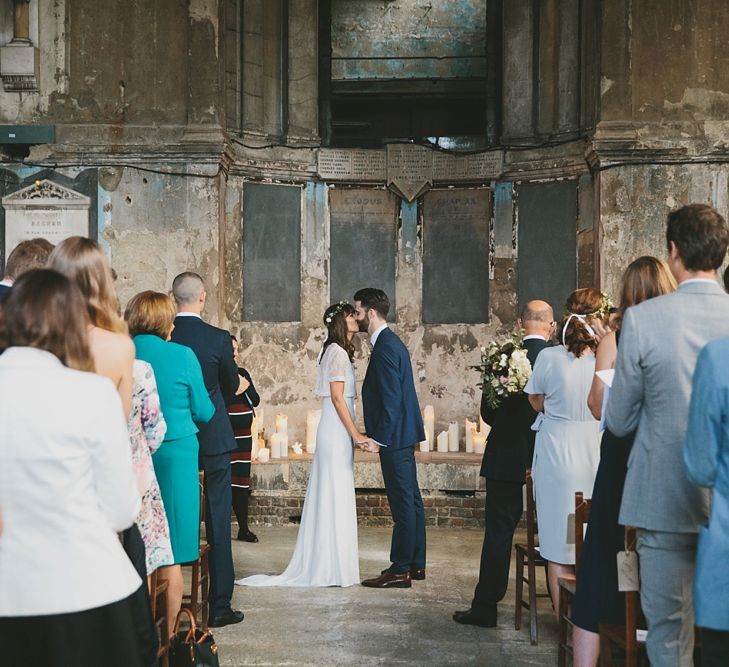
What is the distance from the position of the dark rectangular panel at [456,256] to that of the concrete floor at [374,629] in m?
4.10

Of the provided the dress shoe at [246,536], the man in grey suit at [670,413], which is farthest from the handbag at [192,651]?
the dress shoe at [246,536]

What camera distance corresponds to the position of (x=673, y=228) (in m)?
3.20

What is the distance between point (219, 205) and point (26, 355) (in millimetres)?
7475

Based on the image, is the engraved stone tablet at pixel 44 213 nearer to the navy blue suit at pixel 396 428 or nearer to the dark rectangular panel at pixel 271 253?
the dark rectangular panel at pixel 271 253

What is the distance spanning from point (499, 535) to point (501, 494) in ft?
0.70

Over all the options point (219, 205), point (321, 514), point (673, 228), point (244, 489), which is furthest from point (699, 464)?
point (219, 205)

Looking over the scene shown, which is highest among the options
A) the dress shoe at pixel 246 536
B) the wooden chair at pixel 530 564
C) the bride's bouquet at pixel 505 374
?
the bride's bouquet at pixel 505 374

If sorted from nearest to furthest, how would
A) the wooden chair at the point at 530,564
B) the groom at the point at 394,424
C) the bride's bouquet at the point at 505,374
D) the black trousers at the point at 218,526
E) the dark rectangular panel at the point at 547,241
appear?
the wooden chair at the point at 530,564 → the bride's bouquet at the point at 505,374 → the black trousers at the point at 218,526 → the groom at the point at 394,424 → the dark rectangular panel at the point at 547,241

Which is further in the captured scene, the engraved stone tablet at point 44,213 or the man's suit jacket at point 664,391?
the engraved stone tablet at point 44,213

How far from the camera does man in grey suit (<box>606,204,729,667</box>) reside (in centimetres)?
308

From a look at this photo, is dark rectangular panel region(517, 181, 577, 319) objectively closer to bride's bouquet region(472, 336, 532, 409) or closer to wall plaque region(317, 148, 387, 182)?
wall plaque region(317, 148, 387, 182)

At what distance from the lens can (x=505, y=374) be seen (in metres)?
5.52

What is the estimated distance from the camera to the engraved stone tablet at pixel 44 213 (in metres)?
9.78

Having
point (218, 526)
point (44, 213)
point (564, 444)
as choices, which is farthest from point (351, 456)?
point (44, 213)
